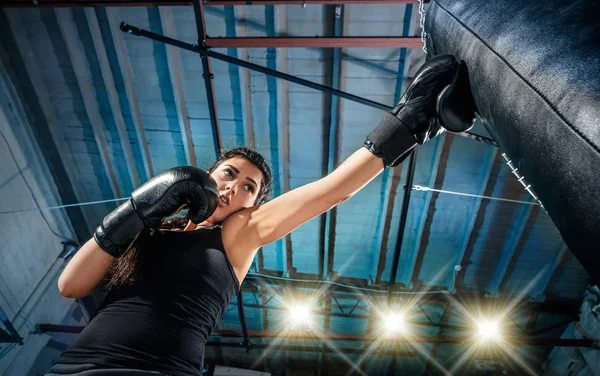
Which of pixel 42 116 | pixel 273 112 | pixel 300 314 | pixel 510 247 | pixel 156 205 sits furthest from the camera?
pixel 300 314

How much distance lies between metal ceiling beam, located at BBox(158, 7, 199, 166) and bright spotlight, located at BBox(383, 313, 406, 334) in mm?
4717

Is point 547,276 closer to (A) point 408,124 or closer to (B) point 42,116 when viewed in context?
(A) point 408,124

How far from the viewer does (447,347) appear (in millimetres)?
7031

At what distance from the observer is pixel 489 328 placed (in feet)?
20.0

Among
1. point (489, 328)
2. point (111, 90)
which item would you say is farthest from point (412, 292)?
point (111, 90)

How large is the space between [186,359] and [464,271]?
5.77 meters

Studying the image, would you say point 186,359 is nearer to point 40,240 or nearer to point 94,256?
point 94,256

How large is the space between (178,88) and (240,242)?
344 cm

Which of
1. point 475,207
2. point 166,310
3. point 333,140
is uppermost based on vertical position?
point 333,140

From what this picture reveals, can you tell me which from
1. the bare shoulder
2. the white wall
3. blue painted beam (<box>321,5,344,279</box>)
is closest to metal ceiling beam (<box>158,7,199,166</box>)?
blue painted beam (<box>321,5,344,279</box>)

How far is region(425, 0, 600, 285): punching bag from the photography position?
23.5 inches

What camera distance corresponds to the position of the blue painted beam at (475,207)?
14.4 ft

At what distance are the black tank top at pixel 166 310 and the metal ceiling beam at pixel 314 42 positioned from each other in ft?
6.79

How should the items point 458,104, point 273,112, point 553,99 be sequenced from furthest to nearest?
point 273,112 < point 458,104 < point 553,99
